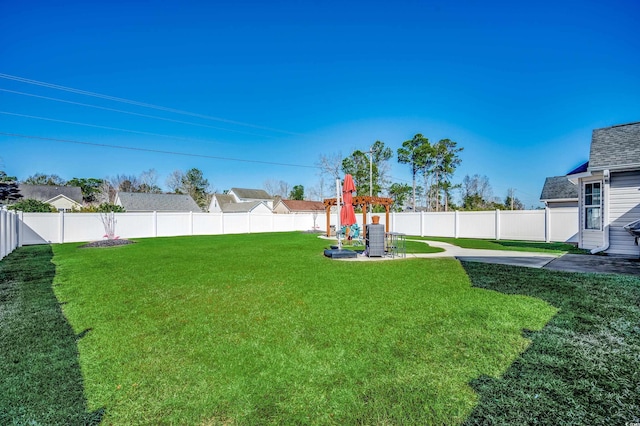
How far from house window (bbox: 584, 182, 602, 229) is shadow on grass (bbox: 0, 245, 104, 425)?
42.0 feet

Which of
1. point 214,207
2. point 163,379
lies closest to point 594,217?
point 163,379

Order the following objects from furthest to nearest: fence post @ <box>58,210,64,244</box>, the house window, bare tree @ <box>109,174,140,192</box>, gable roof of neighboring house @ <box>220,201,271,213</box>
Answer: bare tree @ <box>109,174,140,192</box>
gable roof of neighboring house @ <box>220,201,271,213</box>
fence post @ <box>58,210,64,244</box>
the house window

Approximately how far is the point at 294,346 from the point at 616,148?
38.1ft

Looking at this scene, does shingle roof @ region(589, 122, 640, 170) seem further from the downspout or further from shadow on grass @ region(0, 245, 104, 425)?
shadow on grass @ region(0, 245, 104, 425)

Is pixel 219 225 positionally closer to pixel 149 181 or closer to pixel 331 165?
pixel 331 165

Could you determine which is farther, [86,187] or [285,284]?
[86,187]

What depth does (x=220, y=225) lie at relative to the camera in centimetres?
2314

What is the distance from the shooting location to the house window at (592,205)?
30.9ft

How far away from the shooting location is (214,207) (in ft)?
165

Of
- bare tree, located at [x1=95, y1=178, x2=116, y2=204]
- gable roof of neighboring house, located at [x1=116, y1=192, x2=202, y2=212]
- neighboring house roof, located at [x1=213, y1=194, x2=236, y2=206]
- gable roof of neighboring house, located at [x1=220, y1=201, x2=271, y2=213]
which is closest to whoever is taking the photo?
gable roof of neighboring house, located at [x1=116, y1=192, x2=202, y2=212]

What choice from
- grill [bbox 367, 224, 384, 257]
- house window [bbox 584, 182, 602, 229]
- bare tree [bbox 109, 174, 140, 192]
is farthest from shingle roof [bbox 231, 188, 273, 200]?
house window [bbox 584, 182, 602, 229]

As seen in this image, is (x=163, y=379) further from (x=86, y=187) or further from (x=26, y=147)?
(x=86, y=187)

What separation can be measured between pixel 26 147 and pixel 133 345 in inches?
1101

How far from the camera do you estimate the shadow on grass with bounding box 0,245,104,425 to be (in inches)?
86.2
